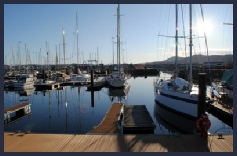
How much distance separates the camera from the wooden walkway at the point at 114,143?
27.9ft

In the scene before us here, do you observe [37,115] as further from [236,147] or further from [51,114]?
[236,147]

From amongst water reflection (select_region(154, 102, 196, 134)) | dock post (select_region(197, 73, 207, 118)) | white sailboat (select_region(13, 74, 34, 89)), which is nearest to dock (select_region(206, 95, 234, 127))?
water reflection (select_region(154, 102, 196, 134))

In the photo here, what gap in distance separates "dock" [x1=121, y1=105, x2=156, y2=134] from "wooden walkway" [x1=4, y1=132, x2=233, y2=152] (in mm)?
4403

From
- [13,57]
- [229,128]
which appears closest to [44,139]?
[229,128]

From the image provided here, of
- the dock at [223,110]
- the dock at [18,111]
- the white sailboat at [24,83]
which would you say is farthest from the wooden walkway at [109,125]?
the white sailboat at [24,83]

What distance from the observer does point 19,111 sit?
67.8 feet

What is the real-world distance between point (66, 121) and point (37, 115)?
4.11 metres

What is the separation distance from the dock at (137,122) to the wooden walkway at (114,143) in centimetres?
440

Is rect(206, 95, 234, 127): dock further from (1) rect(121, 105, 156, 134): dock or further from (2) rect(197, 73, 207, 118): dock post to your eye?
(2) rect(197, 73, 207, 118): dock post

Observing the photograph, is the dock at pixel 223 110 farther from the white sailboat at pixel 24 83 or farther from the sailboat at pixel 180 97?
the white sailboat at pixel 24 83

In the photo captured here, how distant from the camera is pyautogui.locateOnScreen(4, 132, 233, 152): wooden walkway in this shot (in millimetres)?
8508

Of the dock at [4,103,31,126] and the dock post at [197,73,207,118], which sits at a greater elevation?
the dock post at [197,73,207,118]

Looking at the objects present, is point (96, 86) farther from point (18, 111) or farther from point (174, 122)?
point (174, 122)

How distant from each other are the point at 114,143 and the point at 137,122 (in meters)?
6.41
